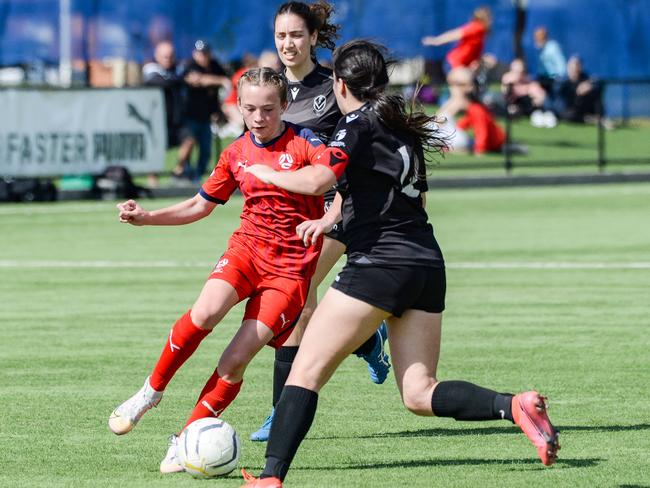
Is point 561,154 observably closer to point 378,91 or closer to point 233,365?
point 233,365

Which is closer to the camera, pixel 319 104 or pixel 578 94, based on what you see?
pixel 319 104

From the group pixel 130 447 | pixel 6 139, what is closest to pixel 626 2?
pixel 6 139

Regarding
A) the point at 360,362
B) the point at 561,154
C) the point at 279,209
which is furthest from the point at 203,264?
the point at 561,154

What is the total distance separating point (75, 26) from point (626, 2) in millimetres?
10848

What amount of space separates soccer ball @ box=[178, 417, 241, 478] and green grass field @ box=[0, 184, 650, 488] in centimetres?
9

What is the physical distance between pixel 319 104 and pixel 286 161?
1.07m

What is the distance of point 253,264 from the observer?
7297mm

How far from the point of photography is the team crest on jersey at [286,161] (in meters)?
7.26

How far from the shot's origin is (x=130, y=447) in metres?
7.46

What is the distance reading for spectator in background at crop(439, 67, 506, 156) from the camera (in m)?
26.7

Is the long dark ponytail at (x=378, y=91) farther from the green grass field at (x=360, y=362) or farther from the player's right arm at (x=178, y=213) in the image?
the green grass field at (x=360, y=362)

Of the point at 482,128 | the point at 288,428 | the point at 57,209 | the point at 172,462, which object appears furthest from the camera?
the point at 482,128

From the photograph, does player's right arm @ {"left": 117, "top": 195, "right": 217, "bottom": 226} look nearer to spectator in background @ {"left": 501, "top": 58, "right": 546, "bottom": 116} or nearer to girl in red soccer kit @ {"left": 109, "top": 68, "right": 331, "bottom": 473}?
girl in red soccer kit @ {"left": 109, "top": 68, "right": 331, "bottom": 473}

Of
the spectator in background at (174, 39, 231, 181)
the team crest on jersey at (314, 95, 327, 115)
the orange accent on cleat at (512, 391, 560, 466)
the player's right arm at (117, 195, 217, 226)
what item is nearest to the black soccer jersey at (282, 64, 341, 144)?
the team crest on jersey at (314, 95, 327, 115)
